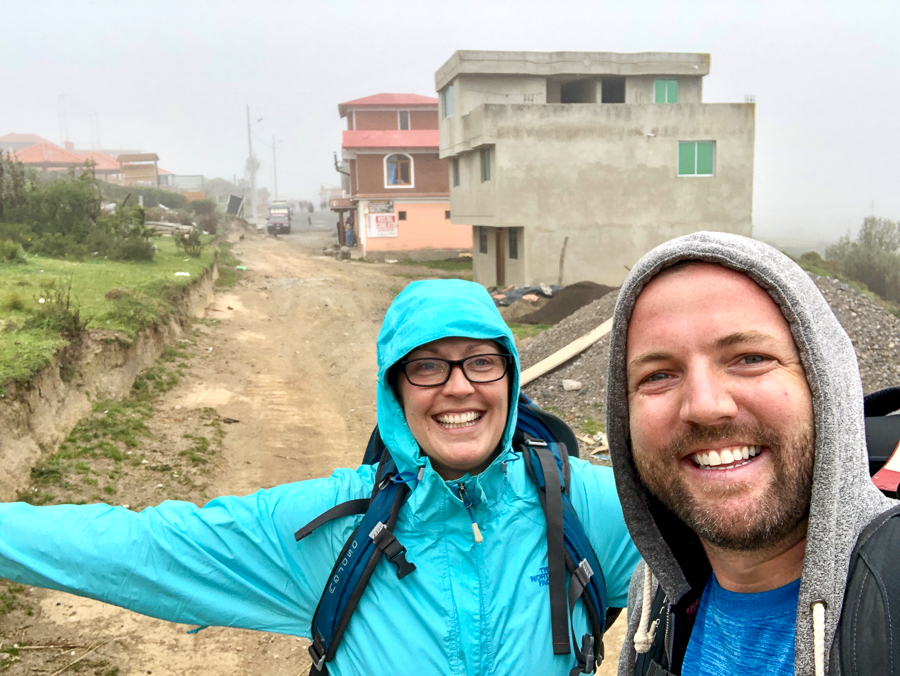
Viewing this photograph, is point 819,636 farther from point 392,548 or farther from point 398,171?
point 398,171

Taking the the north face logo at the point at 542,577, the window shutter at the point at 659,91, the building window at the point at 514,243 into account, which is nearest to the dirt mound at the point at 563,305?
the building window at the point at 514,243

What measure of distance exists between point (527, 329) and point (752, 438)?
16.6 m

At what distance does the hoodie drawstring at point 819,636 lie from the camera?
1225 mm

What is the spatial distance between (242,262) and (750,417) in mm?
30388

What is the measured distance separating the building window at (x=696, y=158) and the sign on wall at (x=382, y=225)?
1848cm

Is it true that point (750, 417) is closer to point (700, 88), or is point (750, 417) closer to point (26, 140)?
point (700, 88)

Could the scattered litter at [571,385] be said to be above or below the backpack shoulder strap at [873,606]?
below

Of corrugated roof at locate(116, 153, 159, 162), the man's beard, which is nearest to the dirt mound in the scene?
the man's beard

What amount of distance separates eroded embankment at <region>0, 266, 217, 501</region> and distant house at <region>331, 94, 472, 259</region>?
2683 cm

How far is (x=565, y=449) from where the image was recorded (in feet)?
8.52

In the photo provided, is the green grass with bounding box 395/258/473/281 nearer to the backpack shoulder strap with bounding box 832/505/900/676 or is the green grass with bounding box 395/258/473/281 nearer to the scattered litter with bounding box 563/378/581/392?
the scattered litter with bounding box 563/378/581/392

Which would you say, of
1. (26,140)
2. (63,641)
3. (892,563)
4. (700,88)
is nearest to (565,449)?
(892,563)

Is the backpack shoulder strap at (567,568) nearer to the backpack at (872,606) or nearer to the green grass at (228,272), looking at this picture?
the backpack at (872,606)

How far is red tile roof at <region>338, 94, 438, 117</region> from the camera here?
44000 mm
